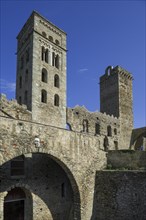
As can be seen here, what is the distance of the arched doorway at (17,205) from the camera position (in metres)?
14.6

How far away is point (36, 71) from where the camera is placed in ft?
65.7

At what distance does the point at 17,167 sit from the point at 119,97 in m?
21.2

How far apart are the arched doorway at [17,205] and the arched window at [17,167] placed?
1.49m

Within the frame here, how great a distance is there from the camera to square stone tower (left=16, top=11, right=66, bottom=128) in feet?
64.5

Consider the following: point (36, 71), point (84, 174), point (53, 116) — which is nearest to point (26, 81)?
point (36, 71)

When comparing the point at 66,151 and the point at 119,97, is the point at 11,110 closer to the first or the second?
the point at 66,151

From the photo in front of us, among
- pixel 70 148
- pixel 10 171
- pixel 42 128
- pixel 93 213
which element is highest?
pixel 42 128

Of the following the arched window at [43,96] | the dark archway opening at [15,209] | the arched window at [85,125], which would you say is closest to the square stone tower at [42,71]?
the arched window at [43,96]

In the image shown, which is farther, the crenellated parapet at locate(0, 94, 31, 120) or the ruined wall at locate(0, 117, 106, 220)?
the crenellated parapet at locate(0, 94, 31, 120)

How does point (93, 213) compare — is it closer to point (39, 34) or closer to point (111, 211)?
point (111, 211)

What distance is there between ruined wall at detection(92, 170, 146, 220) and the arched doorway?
4449mm

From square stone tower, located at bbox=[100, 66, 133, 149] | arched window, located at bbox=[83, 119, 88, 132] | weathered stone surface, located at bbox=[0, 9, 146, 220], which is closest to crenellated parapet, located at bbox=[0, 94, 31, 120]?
weathered stone surface, located at bbox=[0, 9, 146, 220]

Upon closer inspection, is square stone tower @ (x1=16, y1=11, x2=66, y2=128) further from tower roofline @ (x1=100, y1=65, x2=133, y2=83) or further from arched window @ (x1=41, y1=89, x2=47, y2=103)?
tower roofline @ (x1=100, y1=65, x2=133, y2=83)

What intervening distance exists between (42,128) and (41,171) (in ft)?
16.4
